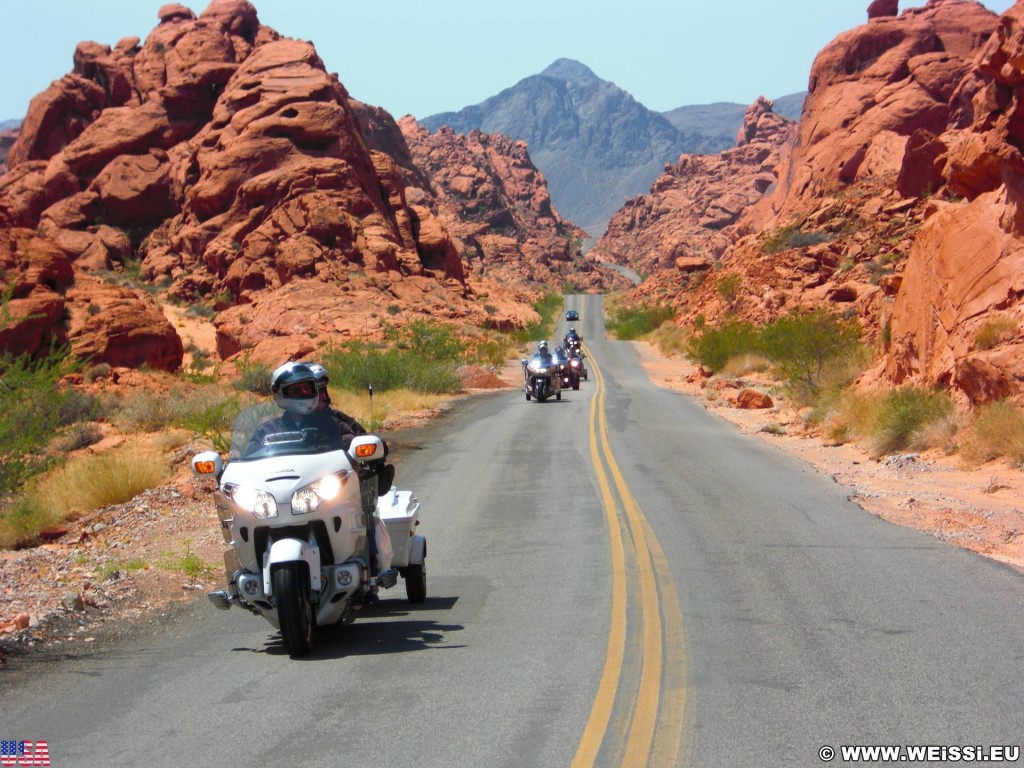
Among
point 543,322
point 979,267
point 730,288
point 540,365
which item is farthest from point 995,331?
point 543,322

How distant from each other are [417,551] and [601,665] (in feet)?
8.02

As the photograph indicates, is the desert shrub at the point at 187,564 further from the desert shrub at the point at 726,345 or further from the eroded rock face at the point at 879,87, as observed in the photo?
the eroded rock face at the point at 879,87

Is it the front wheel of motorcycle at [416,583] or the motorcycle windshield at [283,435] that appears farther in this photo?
the front wheel of motorcycle at [416,583]

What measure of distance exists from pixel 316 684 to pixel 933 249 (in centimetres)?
1894

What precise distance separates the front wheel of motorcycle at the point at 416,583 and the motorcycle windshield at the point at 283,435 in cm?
149

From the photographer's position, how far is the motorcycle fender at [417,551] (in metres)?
8.77

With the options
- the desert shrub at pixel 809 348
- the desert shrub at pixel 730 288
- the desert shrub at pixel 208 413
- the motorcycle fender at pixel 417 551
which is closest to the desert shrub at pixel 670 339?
the desert shrub at pixel 730 288

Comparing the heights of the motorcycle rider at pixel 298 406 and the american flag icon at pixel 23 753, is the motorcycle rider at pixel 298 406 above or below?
above

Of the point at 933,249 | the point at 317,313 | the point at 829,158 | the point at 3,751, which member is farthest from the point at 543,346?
the point at 829,158

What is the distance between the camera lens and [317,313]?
52.3 meters

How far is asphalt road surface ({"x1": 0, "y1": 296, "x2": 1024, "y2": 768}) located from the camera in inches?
215

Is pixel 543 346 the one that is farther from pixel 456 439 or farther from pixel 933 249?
pixel 933 249

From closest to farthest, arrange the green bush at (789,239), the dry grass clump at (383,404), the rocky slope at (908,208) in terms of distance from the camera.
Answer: the rocky slope at (908,208) → the dry grass clump at (383,404) → the green bush at (789,239)

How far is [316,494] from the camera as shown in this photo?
704 centimetres
